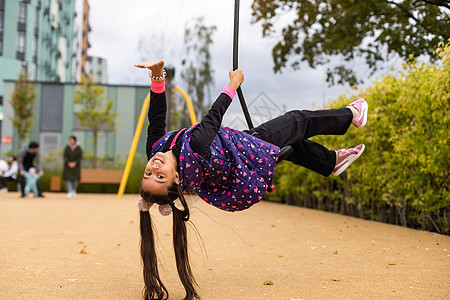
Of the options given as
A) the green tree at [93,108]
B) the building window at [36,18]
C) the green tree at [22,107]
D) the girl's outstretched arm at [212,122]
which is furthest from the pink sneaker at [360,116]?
the building window at [36,18]

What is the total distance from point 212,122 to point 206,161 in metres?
0.25

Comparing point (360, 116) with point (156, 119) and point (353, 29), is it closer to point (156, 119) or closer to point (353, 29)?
point (156, 119)

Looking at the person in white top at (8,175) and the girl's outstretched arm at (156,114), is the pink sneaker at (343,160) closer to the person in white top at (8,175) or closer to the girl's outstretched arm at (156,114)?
the girl's outstretched arm at (156,114)

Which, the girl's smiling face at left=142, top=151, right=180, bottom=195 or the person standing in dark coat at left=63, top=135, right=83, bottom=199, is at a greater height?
the girl's smiling face at left=142, top=151, right=180, bottom=195

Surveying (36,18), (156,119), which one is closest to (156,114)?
(156,119)

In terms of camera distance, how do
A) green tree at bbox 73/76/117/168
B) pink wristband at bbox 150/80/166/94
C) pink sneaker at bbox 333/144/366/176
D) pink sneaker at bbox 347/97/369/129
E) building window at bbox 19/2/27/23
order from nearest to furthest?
1. pink wristband at bbox 150/80/166/94
2. pink sneaker at bbox 347/97/369/129
3. pink sneaker at bbox 333/144/366/176
4. green tree at bbox 73/76/117/168
5. building window at bbox 19/2/27/23

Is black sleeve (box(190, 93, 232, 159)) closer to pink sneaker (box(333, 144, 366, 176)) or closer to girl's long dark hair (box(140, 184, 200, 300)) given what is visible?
girl's long dark hair (box(140, 184, 200, 300))

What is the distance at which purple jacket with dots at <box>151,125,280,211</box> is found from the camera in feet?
9.93

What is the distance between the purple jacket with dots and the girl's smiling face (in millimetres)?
49

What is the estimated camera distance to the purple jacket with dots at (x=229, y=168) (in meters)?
3.03

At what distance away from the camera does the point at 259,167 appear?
320 centimetres

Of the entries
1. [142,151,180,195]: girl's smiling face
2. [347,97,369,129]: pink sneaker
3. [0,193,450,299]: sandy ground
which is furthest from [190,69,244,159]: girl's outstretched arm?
[347,97,369,129]: pink sneaker

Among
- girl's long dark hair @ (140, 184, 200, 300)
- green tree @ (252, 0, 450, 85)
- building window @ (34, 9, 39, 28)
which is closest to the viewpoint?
girl's long dark hair @ (140, 184, 200, 300)

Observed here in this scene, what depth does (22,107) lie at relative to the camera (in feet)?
75.0
